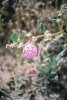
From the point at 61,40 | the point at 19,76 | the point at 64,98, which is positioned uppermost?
the point at 61,40

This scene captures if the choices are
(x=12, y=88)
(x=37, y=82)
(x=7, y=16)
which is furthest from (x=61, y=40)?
(x=7, y=16)

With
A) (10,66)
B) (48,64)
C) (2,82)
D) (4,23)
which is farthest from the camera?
(4,23)

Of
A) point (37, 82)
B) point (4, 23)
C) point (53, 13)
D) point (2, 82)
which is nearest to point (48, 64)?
point (37, 82)

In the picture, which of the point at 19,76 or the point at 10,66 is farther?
the point at 10,66

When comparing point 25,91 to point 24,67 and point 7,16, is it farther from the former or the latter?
point 7,16

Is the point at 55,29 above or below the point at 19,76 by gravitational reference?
above

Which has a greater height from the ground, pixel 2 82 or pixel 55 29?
pixel 55 29

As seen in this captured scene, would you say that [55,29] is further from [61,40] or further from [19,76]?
[19,76]

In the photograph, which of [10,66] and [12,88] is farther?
[10,66]

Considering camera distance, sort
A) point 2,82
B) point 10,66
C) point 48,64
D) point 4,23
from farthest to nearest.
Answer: point 4,23 → point 10,66 → point 2,82 → point 48,64
